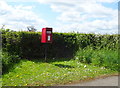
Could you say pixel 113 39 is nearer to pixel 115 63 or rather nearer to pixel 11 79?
pixel 115 63

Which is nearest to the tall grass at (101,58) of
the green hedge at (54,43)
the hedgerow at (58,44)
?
the hedgerow at (58,44)

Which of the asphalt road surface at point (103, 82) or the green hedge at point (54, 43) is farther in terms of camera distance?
the green hedge at point (54, 43)

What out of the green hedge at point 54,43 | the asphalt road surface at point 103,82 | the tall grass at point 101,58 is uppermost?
the green hedge at point 54,43

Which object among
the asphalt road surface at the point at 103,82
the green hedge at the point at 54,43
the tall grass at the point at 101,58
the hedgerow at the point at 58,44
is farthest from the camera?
the green hedge at the point at 54,43

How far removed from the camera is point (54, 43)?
13031mm

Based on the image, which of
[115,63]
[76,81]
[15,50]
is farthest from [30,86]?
[15,50]

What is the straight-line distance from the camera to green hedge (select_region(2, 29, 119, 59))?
37.3 ft

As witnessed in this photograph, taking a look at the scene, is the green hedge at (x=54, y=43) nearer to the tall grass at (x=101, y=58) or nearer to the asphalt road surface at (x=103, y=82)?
the tall grass at (x=101, y=58)

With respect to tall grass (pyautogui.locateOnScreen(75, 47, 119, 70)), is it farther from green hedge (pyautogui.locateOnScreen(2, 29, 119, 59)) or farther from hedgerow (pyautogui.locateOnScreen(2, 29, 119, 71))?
green hedge (pyautogui.locateOnScreen(2, 29, 119, 59))

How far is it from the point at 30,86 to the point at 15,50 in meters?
5.61

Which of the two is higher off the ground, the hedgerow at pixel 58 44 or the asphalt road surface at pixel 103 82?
the hedgerow at pixel 58 44

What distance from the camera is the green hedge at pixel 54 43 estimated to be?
11383 millimetres

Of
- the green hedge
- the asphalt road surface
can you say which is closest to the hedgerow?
the green hedge

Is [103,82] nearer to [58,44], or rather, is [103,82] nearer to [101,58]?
[101,58]
